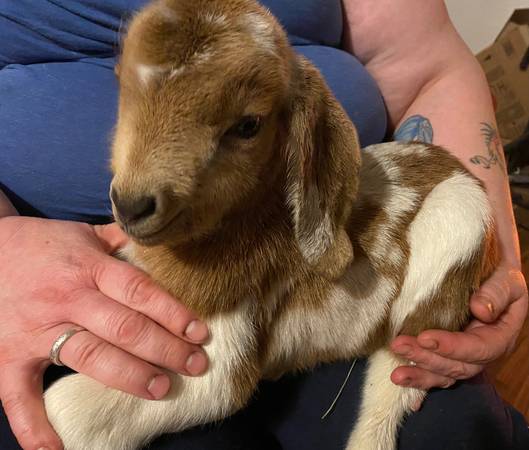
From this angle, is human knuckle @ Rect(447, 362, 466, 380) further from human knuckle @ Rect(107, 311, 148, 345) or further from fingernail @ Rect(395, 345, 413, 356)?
human knuckle @ Rect(107, 311, 148, 345)

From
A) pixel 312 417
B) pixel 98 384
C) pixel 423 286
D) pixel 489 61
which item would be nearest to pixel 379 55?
pixel 423 286

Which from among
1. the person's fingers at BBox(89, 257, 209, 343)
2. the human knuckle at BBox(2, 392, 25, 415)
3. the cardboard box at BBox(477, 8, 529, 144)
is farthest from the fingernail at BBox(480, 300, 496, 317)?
the cardboard box at BBox(477, 8, 529, 144)

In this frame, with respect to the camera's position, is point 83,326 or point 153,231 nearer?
point 153,231

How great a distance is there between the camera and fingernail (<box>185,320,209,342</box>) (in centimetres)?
81

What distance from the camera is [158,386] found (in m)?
0.80

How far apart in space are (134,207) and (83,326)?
33 cm

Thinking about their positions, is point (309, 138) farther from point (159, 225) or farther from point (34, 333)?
point (34, 333)

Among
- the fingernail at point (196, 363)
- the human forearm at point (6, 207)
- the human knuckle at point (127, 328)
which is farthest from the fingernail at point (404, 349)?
the human forearm at point (6, 207)

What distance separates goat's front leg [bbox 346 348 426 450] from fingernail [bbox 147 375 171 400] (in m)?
0.43

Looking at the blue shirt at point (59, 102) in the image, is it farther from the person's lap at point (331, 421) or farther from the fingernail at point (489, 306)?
the fingernail at point (489, 306)

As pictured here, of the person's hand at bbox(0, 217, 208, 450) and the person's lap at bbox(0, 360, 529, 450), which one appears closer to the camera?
the person's hand at bbox(0, 217, 208, 450)

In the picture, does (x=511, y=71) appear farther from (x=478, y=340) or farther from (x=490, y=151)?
(x=478, y=340)

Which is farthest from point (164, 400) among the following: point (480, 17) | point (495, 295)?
point (480, 17)

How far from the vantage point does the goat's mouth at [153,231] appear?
0.64 m
